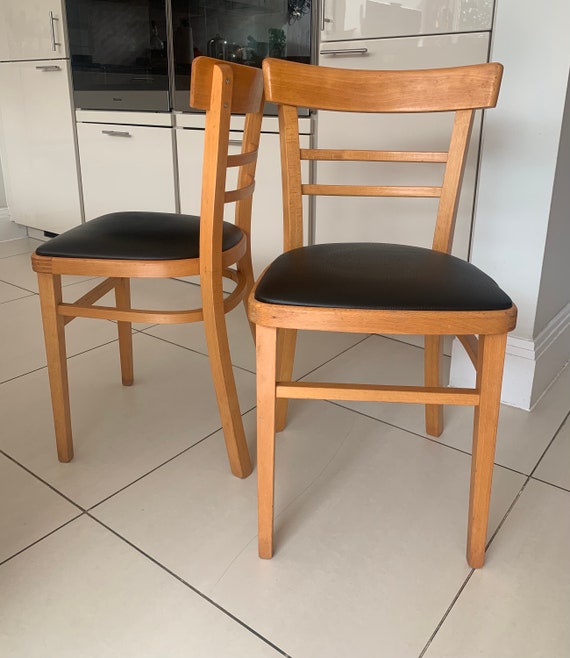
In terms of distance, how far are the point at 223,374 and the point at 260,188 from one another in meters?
1.03

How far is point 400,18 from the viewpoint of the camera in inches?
63.5

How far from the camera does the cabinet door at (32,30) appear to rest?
8.21ft

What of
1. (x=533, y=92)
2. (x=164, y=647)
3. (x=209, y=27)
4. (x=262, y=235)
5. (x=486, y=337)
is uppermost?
(x=209, y=27)

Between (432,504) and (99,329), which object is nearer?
(432,504)

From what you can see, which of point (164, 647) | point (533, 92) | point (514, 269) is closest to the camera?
point (164, 647)

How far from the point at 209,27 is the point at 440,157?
1.24 metres

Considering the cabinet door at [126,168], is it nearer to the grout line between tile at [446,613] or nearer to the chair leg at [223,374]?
the chair leg at [223,374]

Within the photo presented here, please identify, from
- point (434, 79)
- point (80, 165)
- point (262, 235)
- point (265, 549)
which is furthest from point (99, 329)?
point (434, 79)

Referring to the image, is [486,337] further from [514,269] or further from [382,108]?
[514,269]

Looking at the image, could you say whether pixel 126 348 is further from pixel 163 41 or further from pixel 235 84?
pixel 163 41

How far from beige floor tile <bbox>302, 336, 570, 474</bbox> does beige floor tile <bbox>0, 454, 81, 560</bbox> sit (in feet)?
2.47

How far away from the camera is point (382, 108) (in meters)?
1.20

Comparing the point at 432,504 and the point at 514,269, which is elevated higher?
the point at 514,269

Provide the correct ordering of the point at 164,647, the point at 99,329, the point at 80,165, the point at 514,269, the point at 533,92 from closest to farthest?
the point at 164,647, the point at 533,92, the point at 514,269, the point at 99,329, the point at 80,165
